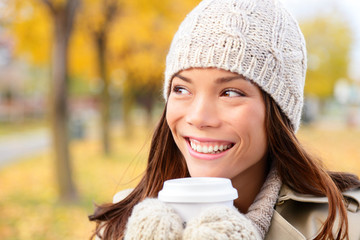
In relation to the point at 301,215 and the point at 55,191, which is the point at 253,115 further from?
the point at 55,191

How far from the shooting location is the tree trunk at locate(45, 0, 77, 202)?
6930mm

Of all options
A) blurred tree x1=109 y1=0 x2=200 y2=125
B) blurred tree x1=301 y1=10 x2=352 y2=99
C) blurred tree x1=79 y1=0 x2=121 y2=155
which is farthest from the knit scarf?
blurred tree x1=301 y1=10 x2=352 y2=99

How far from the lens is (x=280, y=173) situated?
6.75ft

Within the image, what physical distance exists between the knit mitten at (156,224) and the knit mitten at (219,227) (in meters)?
0.04

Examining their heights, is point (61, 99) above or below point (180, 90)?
below

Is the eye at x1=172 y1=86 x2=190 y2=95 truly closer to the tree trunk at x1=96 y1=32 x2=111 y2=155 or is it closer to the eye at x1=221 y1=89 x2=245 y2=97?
the eye at x1=221 y1=89 x2=245 y2=97

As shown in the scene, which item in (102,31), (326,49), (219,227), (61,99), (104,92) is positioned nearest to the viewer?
(219,227)

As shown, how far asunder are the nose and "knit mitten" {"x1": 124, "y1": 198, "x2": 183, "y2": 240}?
440 mm

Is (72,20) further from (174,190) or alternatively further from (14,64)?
(14,64)

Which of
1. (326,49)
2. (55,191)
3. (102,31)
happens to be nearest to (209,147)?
(55,191)

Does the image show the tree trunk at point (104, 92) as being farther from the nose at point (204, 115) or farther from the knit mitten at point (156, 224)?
the knit mitten at point (156, 224)

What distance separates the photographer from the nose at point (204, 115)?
1809 millimetres

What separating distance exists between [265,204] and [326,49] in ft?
93.3

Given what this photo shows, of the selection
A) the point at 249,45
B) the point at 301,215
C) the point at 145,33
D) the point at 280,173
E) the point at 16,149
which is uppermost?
the point at 145,33
